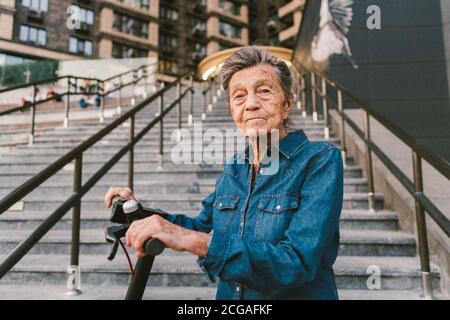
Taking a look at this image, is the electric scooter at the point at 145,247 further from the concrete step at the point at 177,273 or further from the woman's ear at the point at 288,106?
the concrete step at the point at 177,273

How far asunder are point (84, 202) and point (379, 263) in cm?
292

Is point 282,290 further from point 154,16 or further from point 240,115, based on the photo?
point 154,16

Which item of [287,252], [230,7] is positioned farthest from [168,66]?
[287,252]

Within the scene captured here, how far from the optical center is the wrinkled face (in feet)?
3.70

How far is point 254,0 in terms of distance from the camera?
131 feet

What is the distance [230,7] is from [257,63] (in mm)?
38096

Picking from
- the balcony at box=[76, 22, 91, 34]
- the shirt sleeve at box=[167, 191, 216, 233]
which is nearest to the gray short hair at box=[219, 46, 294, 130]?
the shirt sleeve at box=[167, 191, 216, 233]

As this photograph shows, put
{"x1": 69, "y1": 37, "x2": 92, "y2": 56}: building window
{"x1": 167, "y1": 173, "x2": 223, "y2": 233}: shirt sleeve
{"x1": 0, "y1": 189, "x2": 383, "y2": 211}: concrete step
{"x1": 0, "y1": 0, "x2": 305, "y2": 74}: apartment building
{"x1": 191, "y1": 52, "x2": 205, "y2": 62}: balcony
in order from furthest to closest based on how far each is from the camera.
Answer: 1. {"x1": 191, "y1": 52, "x2": 205, "y2": 62}: balcony
2. {"x1": 69, "y1": 37, "x2": 92, "y2": 56}: building window
3. {"x1": 0, "y1": 0, "x2": 305, "y2": 74}: apartment building
4. {"x1": 0, "y1": 189, "x2": 383, "y2": 211}: concrete step
5. {"x1": 167, "y1": 173, "x2": 223, "y2": 233}: shirt sleeve

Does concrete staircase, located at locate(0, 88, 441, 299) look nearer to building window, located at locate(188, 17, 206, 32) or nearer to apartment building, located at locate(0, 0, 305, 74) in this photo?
apartment building, located at locate(0, 0, 305, 74)

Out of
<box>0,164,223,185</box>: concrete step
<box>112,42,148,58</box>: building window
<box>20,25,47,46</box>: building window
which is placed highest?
<box>112,42,148,58</box>: building window

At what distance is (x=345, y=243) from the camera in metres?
2.87

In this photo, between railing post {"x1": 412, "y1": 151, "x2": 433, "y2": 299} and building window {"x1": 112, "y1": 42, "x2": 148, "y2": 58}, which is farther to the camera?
building window {"x1": 112, "y1": 42, "x2": 148, "y2": 58}

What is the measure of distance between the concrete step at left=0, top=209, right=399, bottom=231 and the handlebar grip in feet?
8.19

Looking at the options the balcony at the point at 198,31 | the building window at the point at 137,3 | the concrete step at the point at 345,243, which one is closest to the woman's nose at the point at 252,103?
the concrete step at the point at 345,243
